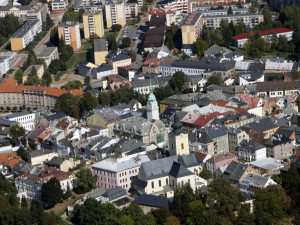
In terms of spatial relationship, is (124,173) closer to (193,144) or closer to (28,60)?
(193,144)

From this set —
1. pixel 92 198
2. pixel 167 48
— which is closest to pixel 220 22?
pixel 167 48

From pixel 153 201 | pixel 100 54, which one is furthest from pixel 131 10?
pixel 153 201

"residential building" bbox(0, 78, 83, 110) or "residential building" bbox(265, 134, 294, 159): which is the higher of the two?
"residential building" bbox(265, 134, 294, 159)

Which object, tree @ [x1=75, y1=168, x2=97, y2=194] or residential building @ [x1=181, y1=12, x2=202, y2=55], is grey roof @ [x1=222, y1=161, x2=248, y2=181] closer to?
tree @ [x1=75, y1=168, x2=97, y2=194]

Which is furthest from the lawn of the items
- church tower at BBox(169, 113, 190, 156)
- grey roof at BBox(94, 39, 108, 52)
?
grey roof at BBox(94, 39, 108, 52)

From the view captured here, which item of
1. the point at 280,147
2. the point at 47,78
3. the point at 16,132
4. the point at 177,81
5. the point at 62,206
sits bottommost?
the point at 47,78

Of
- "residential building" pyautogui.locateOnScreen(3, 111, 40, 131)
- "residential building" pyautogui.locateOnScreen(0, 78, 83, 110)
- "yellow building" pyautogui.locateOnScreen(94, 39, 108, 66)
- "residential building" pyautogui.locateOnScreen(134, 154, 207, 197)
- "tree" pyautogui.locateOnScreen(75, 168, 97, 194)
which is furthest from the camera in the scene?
"yellow building" pyautogui.locateOnScreen(94, 39, 108, 66)

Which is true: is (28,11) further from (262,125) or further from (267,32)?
(262,125)
